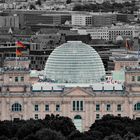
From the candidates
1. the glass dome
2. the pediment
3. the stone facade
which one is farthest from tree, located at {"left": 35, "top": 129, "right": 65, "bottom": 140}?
the glass dome

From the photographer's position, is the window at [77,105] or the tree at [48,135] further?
the window at [77,105]

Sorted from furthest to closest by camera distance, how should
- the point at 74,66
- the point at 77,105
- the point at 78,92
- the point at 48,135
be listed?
the point at 74,66 < the point at 77,105 < the point at 78,92 < the point at 48,135

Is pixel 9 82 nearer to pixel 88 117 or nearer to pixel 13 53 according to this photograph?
pixel 88 117

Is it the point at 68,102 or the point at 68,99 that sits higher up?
the point at 68,99

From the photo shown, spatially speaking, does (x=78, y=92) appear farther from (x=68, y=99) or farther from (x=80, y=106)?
(x=80, y=106)

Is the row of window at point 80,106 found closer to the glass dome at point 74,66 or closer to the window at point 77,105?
the window at point 77,105

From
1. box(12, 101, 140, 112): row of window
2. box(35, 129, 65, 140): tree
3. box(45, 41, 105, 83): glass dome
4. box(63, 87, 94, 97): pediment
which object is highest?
box(45, 41, 105, 83): glass dome

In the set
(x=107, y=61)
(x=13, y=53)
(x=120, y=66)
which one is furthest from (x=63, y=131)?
(x=13, y=53)

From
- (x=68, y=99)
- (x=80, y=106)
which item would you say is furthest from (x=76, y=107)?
(x=68, y=99)

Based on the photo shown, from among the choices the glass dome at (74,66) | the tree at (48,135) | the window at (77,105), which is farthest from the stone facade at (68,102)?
the tree at (48,135)

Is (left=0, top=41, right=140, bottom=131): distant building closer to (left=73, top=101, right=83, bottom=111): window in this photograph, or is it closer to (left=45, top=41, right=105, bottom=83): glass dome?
(left=73, top=101, right=83, bottom=111): window
